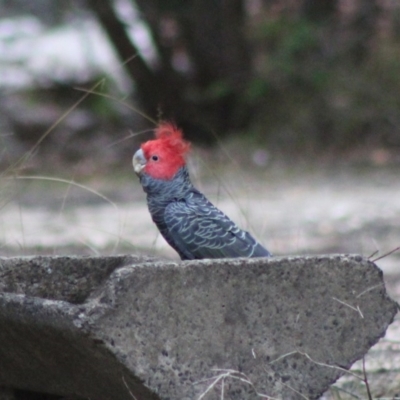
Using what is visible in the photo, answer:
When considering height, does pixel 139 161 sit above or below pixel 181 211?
above

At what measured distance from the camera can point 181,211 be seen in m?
2.66

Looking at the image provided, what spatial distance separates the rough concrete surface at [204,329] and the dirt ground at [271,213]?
1108mm

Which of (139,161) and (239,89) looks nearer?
(139,161)

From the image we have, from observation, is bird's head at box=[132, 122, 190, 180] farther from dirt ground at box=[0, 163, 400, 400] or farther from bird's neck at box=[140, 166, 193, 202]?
dirt ground at box=[0, 163, 400, 400]

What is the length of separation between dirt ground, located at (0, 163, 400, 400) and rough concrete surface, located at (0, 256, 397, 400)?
111cm

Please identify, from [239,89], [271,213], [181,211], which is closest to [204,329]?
[181,211]

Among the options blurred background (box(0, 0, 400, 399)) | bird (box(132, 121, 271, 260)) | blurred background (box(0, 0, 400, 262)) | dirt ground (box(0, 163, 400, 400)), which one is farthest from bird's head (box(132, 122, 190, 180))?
blurred background (box(0, 0, 400, 262))

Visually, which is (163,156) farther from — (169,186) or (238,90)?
(238,90)

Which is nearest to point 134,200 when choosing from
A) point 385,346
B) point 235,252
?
point 385,346

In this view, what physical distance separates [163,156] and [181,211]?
0.23m

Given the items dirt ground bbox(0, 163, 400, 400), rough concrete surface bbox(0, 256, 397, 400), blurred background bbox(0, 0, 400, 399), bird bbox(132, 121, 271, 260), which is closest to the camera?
rough concrete surface bbox(0, 256, 397, 400)

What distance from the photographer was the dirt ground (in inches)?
201

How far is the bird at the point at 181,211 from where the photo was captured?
256 centimetres

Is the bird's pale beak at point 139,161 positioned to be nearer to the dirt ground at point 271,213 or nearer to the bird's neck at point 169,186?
the bird's neck at point 169,186
